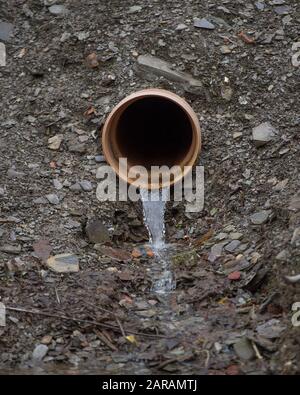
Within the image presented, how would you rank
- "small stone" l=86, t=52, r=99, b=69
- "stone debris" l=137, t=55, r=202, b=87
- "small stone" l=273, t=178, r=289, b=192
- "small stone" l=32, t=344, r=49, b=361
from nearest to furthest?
"small stone" l=32, t=344, r=49, b=361
"small stone" l=273, t=178, r=289, b=192
"stone debris" l=137, t=55, r=202, b=87
"small stone" l=86, t=52, r=99, b=69

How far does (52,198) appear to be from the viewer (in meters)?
4.82

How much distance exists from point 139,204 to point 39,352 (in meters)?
1.49

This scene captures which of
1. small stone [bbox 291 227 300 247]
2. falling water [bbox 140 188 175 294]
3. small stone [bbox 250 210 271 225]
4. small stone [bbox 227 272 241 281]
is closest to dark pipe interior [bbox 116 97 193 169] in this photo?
falling water [bbox 140 188 175 294]

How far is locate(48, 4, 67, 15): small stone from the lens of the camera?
222 inches

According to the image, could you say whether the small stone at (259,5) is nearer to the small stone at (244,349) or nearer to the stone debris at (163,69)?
the stone debris at (163,69)

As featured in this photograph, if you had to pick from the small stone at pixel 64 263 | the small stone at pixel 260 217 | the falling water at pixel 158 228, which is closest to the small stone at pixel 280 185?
the small stone at pixel 260 217

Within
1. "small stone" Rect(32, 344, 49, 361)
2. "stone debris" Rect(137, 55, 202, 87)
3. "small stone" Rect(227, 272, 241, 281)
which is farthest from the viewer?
"stone debris" Rect(137, 55, 202, 87)

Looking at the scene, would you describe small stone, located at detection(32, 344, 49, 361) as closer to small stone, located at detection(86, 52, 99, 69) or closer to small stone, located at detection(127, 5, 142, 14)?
small stone, located at detection(86, 52, 99, 69)

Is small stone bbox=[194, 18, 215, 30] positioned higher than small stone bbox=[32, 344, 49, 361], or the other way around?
small stone bbox=[194, 18, 215, 30]

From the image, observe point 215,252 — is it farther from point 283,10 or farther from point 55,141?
point 283,10

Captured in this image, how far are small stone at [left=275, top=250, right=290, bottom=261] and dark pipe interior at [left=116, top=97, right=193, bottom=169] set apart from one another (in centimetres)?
140

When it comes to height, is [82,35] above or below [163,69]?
above

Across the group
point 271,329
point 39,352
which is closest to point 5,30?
point 39,352

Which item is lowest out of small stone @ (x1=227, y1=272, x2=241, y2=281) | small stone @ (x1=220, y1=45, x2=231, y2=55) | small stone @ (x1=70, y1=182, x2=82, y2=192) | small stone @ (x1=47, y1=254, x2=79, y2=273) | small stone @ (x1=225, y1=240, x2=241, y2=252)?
small stone @ (x1=227, y1=272, x2=241, y2=281)
